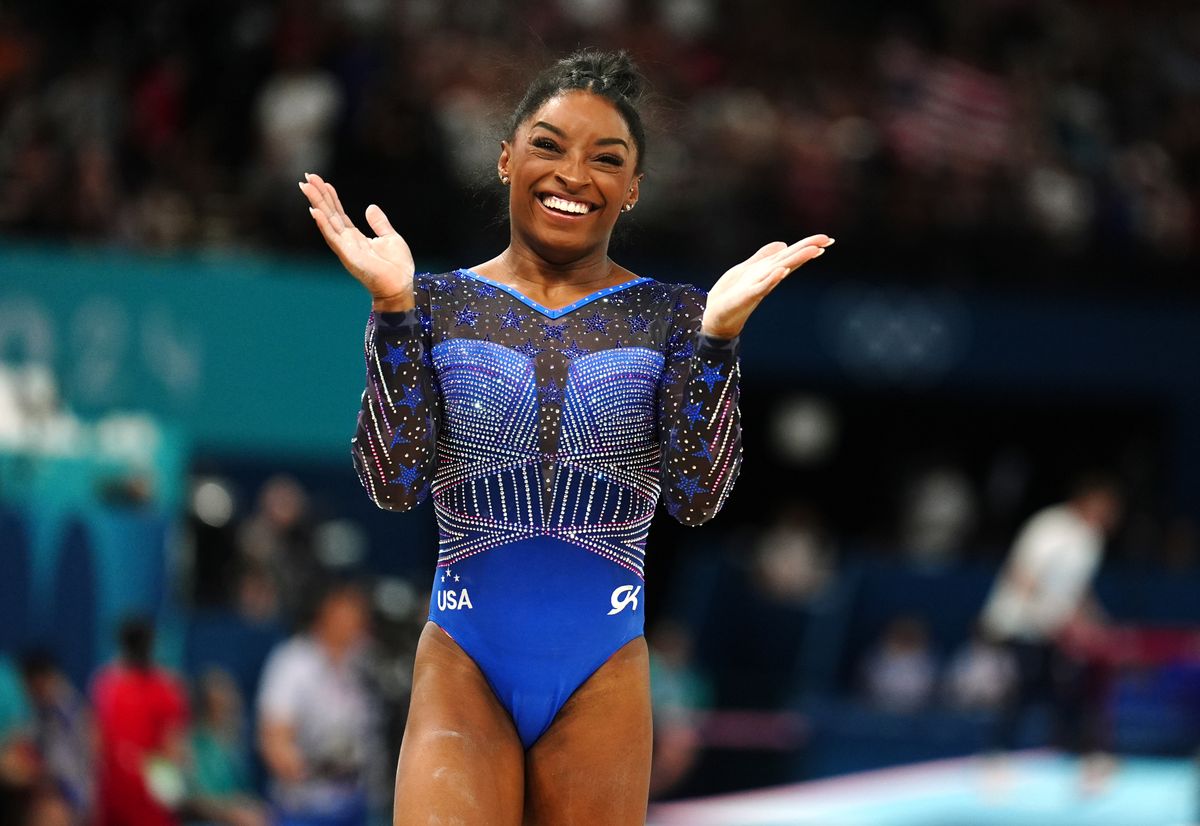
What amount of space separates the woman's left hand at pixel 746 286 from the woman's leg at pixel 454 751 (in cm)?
82

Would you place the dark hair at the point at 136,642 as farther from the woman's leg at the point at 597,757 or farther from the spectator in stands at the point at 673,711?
the woman's leg at the point at 597,757

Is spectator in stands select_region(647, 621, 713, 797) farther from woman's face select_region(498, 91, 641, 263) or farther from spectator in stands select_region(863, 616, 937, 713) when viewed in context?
woman's face select_region(498, 91, 641, 263)

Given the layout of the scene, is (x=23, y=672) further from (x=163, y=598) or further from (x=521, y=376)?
(x=521, y=376)

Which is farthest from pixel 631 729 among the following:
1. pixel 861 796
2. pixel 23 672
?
pixel 861 796

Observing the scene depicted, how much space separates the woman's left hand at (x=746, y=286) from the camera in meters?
3.63

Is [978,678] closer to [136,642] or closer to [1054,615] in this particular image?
[1054,615]

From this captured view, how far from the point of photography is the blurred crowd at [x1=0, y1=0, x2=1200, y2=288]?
39.1 ft

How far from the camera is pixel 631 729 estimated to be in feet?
12.0

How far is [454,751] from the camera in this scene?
137 inches

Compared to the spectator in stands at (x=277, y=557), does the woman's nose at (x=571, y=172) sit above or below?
above

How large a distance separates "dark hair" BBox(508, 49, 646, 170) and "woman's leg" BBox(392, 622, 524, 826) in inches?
43.1

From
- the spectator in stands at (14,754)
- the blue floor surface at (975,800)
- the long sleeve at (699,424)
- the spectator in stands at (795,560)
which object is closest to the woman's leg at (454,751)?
the long sleeve at (699,424)

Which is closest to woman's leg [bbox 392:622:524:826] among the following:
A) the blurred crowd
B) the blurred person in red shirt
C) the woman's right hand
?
the woman's right hand

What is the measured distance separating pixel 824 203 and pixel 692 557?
3994 millimetres
